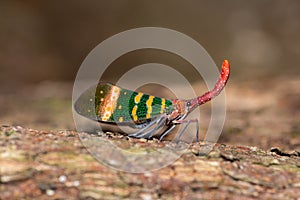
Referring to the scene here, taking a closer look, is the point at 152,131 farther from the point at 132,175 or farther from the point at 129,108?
the point at 132,175

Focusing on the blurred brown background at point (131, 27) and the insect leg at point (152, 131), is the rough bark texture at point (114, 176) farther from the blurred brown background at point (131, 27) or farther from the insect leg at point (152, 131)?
the blurred brown background at point (131, 27)

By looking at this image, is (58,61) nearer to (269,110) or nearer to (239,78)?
(239,78)

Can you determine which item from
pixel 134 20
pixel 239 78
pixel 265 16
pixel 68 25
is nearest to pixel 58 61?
pixel 68 25

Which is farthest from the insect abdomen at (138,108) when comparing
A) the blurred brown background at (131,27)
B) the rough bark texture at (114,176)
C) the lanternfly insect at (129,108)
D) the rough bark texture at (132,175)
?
the blurred brown background at (131,27)

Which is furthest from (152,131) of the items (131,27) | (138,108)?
(131,27)

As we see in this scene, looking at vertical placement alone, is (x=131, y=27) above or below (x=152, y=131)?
above

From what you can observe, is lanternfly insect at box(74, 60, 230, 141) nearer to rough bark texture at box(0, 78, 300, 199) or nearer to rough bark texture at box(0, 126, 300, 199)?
rough bark texture at box(0, 78, 300, 199)
